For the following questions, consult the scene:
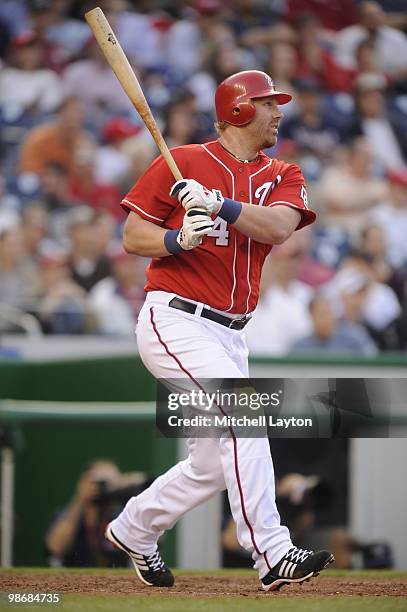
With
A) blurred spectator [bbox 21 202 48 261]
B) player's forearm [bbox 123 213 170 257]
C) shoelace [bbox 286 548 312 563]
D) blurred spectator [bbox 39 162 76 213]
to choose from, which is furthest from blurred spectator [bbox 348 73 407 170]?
shoelace [bbox 286 548 312 563]

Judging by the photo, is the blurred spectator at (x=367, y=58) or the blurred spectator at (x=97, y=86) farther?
the blurred spectator at (x=367, y=58)

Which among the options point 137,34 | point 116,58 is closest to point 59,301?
point 137,34

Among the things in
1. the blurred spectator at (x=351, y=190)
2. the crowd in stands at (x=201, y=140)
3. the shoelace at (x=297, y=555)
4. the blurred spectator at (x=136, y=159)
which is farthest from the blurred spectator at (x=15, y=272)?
the shoelace at (x=297, y=555)

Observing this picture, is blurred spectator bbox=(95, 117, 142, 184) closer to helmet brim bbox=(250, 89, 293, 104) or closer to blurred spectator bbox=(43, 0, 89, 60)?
blurred spectator bbox=(43, 0, 89, 60)

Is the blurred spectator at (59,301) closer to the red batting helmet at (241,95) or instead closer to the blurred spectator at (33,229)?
the blurred spectator at (33,229)

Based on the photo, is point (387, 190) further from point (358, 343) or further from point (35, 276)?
point (35, 276)

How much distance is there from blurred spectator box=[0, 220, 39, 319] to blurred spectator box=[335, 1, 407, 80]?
163 inches

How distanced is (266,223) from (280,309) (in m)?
4.11

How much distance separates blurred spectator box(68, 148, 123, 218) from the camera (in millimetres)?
9023

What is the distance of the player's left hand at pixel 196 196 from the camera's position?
3543 mm

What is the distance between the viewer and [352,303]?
8055 mm

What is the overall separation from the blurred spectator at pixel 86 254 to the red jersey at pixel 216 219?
406 cm

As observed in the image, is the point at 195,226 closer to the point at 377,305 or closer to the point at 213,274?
the point at 213,274

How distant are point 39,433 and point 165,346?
7.88 ft
